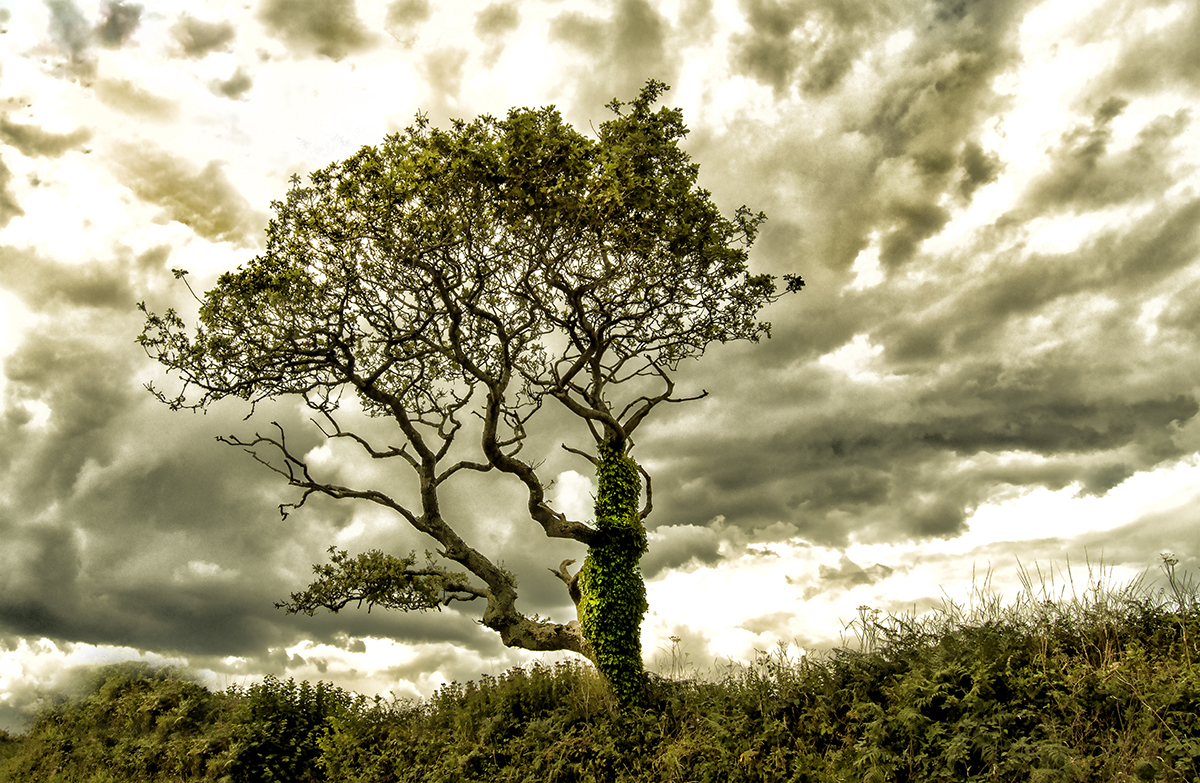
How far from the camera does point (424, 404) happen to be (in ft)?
55.6

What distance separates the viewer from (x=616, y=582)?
14.3 meters

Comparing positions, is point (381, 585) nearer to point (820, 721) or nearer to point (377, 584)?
point (377, 584)

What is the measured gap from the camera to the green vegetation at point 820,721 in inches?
308

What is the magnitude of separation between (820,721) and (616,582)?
5.38 m

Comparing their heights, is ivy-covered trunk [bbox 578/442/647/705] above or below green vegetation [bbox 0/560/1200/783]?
above

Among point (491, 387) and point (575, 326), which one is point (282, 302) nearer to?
point (491, 387)

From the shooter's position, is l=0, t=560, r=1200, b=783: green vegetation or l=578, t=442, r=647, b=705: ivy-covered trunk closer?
l=0, t=560, r=1200, b=783: green vegetation

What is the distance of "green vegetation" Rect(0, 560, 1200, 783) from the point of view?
782 cm

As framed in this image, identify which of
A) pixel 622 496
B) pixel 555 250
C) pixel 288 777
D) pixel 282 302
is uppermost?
pixel 555 250

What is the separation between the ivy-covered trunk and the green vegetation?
0.57 meters

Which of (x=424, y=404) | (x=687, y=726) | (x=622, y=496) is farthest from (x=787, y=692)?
(x=424, y=404)

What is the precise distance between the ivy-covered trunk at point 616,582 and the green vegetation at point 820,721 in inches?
22.4

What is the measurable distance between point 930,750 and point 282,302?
531 inches

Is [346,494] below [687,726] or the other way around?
the other way around
